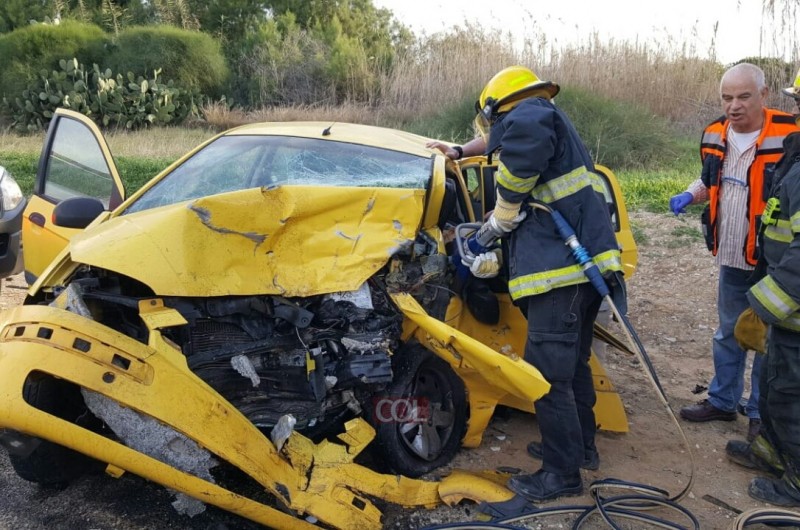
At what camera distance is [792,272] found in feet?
9.32

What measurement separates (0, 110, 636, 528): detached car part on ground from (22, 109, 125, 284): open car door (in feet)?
1.95

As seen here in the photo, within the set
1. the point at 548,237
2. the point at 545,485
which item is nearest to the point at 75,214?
the point at 548,237

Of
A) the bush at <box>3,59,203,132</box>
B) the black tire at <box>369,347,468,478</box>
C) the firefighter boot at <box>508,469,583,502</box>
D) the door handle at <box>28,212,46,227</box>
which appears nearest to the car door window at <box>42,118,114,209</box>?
the door handle at <box>28,212,46,227</box>

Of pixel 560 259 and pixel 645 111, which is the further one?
pixel 645 111

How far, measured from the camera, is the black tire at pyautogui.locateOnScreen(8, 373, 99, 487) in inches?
87.0

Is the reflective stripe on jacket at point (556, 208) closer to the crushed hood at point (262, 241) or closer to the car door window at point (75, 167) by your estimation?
the crushed hood at point (262, 241)

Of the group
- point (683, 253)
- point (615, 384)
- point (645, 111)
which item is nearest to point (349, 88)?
point (645, 111)

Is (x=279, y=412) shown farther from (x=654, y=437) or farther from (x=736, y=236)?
(x=736, y=236)

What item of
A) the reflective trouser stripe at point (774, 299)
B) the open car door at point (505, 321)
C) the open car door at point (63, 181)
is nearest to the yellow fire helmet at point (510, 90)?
the open car door at point (505, 321)

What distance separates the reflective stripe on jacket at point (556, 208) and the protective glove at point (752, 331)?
34.4 inches

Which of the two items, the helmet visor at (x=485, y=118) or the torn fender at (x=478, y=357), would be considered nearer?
the torn fender at (x=478, y=357)

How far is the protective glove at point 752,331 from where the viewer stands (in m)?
3.26

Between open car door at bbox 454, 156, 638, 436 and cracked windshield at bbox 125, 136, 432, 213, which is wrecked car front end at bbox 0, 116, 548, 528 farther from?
open car door at bbox 454, 156, 638, 436

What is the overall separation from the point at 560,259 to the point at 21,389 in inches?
80.5
